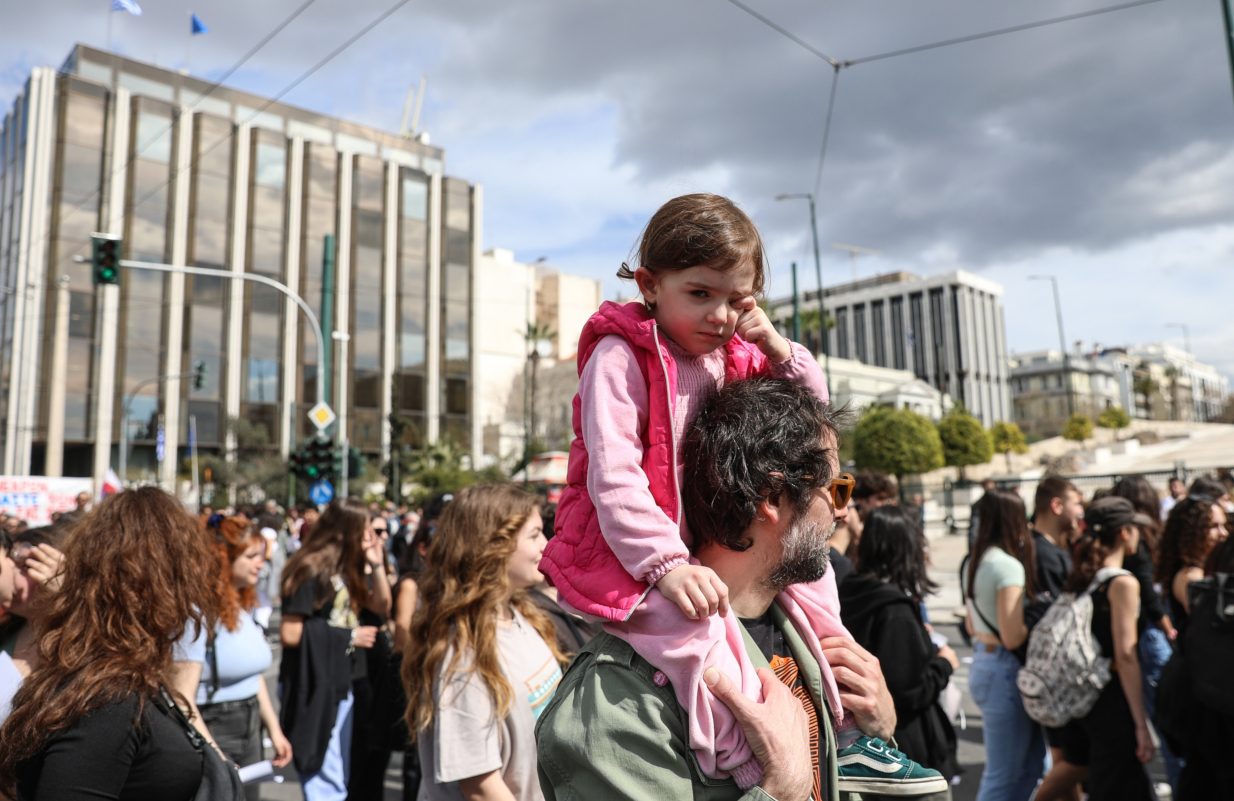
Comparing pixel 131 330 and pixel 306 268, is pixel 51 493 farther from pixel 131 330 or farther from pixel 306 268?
pixel 306 268

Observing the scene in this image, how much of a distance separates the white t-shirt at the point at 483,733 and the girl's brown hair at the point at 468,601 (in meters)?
0.05

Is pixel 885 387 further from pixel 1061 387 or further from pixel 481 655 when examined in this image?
pixel 481 655

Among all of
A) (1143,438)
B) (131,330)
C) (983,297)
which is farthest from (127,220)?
(983,297)

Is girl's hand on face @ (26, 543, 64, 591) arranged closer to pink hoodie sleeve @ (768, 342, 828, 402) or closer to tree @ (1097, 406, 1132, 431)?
pink hoodie sleeve @ (768, 342, 828, 402)

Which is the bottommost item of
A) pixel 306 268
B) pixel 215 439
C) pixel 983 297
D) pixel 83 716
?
pixel 83 716

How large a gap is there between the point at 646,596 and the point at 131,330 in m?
50.4

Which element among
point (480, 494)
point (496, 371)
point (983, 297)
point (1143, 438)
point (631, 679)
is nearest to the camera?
point (631, 679)

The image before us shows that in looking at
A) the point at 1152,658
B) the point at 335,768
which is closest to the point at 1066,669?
the point at 1152,658

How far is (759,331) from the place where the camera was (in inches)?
79.4

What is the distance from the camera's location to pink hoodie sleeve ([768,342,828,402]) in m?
2.06

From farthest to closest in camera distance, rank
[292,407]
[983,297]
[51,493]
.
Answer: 1. [983,297]
2. [292,407]
3. [51,493]

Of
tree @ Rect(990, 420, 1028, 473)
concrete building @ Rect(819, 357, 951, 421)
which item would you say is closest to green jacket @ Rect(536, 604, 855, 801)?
tree @ Rect(990, 420, 1028, 473)

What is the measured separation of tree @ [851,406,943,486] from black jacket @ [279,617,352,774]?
38.1 meters

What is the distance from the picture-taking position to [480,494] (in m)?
3.48
